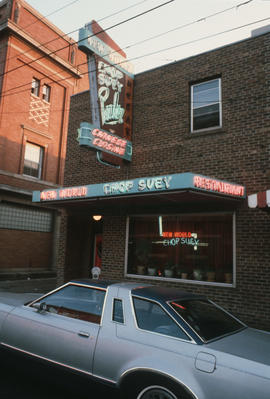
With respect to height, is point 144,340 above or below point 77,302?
below

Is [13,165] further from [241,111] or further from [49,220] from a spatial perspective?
[241,111]

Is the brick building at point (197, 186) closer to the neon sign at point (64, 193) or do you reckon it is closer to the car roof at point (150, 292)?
the neon sign at point (64, 193)

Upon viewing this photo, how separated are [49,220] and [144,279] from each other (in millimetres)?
10976

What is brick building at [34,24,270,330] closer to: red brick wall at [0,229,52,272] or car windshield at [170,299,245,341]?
car windshield at [170,299,245,341]

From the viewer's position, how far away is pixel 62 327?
405 centimetres

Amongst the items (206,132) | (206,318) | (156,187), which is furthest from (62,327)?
(206,132)

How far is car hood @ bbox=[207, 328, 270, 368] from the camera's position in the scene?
310 centimetres

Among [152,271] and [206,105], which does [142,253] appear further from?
[206,105]

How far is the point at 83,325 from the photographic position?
3965mm

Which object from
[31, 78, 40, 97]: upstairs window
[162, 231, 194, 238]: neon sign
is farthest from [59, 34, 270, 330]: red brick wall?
[31, 78, 40, 97]: upstairs window

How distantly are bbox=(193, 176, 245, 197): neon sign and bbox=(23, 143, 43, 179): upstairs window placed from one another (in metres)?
13.2

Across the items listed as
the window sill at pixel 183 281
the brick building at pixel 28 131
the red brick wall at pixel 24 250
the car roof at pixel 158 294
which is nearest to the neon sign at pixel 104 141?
the window sill at pixel 183 281

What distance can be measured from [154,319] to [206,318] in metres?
0.64

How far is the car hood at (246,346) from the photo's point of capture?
3.10 m
